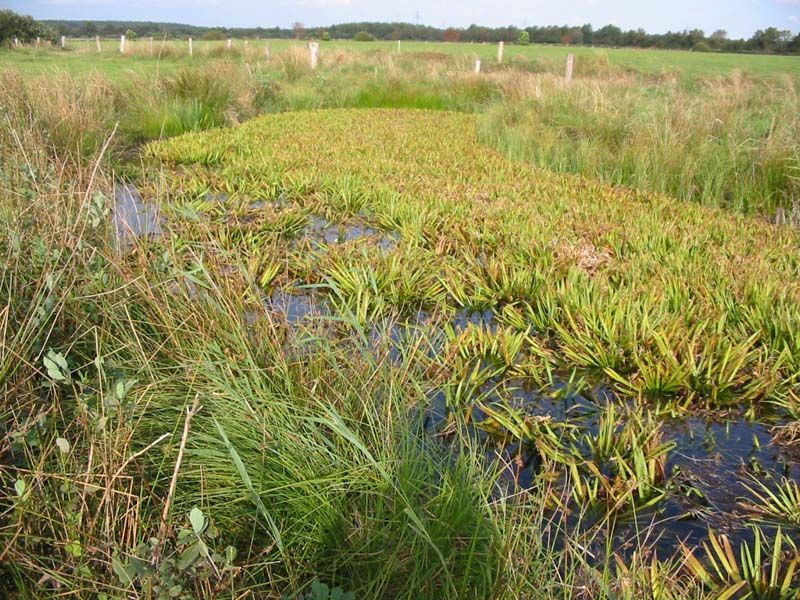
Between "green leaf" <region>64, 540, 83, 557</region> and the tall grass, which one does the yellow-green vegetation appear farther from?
"green leaf" <region>64, 540, 83, 557</region>

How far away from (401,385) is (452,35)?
97.0 metres

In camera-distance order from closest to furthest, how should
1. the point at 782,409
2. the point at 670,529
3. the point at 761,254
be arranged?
the point at 670,529 < the point at 782,409 < the point at 761,254

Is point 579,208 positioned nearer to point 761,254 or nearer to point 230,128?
point 761,254

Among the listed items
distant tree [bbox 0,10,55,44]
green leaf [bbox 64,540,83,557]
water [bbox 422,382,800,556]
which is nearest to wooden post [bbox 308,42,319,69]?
water [bbox 422,382,800,556]

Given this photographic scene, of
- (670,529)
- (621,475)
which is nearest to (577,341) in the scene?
(621,475)

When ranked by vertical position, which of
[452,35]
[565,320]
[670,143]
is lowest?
[565,320]

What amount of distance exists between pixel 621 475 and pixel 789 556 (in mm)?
547

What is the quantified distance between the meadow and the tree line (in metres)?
30.1

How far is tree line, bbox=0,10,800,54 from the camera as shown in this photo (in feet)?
135

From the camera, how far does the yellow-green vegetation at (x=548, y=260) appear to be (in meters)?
2.94

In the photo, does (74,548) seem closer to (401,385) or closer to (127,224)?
(401,385)

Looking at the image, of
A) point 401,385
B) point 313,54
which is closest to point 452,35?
point 313,54

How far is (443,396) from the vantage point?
9.16 ft

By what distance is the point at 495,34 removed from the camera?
3620 inches
